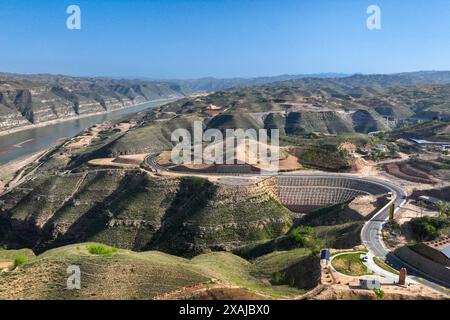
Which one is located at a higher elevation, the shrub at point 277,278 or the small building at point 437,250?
the small building at point 437,250

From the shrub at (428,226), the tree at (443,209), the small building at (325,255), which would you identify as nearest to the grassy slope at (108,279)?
the small building at (325,255)

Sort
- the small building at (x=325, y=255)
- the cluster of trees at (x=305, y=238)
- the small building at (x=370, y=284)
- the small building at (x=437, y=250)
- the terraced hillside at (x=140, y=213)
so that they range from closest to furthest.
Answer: the small building at (x=370, y=284), the small building at (x=437, y=250), the small building at (x=325, y=255), the cluster of trees at (x=305, y=238), the terraced hillside at (x=140, y=213)

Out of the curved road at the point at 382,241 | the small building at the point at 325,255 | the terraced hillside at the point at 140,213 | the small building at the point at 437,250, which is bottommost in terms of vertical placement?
the terraced hillside at the point at 140,213

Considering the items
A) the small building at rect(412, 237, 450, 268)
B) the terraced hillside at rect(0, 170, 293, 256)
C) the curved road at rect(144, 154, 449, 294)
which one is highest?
the small building at rect(412, 237, 450, 268)

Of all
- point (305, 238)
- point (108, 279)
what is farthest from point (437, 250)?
point (108, 279)

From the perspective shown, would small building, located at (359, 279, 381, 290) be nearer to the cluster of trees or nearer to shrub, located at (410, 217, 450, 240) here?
the cluster of trees

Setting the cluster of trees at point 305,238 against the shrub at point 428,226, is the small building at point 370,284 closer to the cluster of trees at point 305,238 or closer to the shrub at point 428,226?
the cluster of trees at point 305,238

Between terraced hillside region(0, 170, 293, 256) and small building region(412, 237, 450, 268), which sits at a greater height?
small building region(412, 237, 450, 268)

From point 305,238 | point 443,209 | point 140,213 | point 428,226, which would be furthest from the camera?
point 140,213

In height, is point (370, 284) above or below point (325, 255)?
above

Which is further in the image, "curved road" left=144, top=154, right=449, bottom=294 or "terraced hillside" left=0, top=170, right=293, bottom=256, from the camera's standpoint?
"terraced hillside" left=0, top=170, right=293, bottom=256

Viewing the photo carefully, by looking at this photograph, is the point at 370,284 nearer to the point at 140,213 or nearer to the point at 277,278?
the point at 277,278

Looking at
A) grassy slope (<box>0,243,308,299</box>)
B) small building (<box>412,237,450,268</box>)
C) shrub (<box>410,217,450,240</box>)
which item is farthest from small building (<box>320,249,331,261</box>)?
shrub (<box>410,217,450,240</box>)
